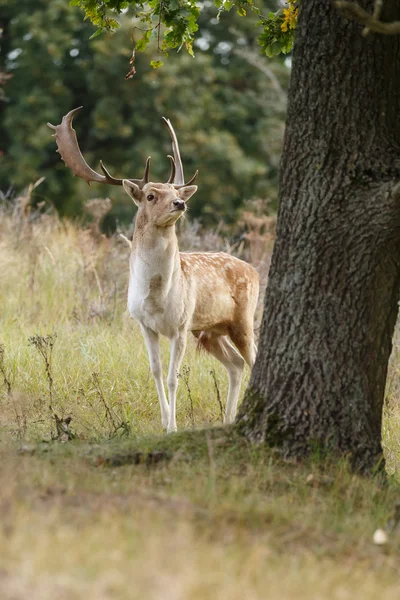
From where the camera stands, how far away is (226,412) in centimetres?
838

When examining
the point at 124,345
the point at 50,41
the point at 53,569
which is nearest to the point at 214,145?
the point at 50,41

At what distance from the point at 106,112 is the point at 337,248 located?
66.3 feet

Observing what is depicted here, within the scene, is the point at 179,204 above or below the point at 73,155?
below

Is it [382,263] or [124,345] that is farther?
[124,345]

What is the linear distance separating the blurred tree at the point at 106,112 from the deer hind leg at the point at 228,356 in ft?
49.7

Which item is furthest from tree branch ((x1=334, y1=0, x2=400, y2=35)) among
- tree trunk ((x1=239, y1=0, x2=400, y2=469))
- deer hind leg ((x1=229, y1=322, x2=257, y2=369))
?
deer hind leg ((x1=229, y1=322, x2=257, y2=369))

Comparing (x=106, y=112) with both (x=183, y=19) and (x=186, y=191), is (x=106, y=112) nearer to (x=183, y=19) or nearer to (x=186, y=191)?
(x=186, y=191)

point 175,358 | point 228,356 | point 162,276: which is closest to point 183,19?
point 162,276

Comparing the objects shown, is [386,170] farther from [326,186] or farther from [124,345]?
[124,345]

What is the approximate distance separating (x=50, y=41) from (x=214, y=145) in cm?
486

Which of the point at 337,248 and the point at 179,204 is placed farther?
the point at 179,204

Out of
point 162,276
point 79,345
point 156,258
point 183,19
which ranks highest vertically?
point 183,19

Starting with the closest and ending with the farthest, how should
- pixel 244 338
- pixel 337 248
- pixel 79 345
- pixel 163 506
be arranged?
pixel 163 506 < pixel 337 248 < pixel 244 338 < pixel 79 345

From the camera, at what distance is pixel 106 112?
25.1m
